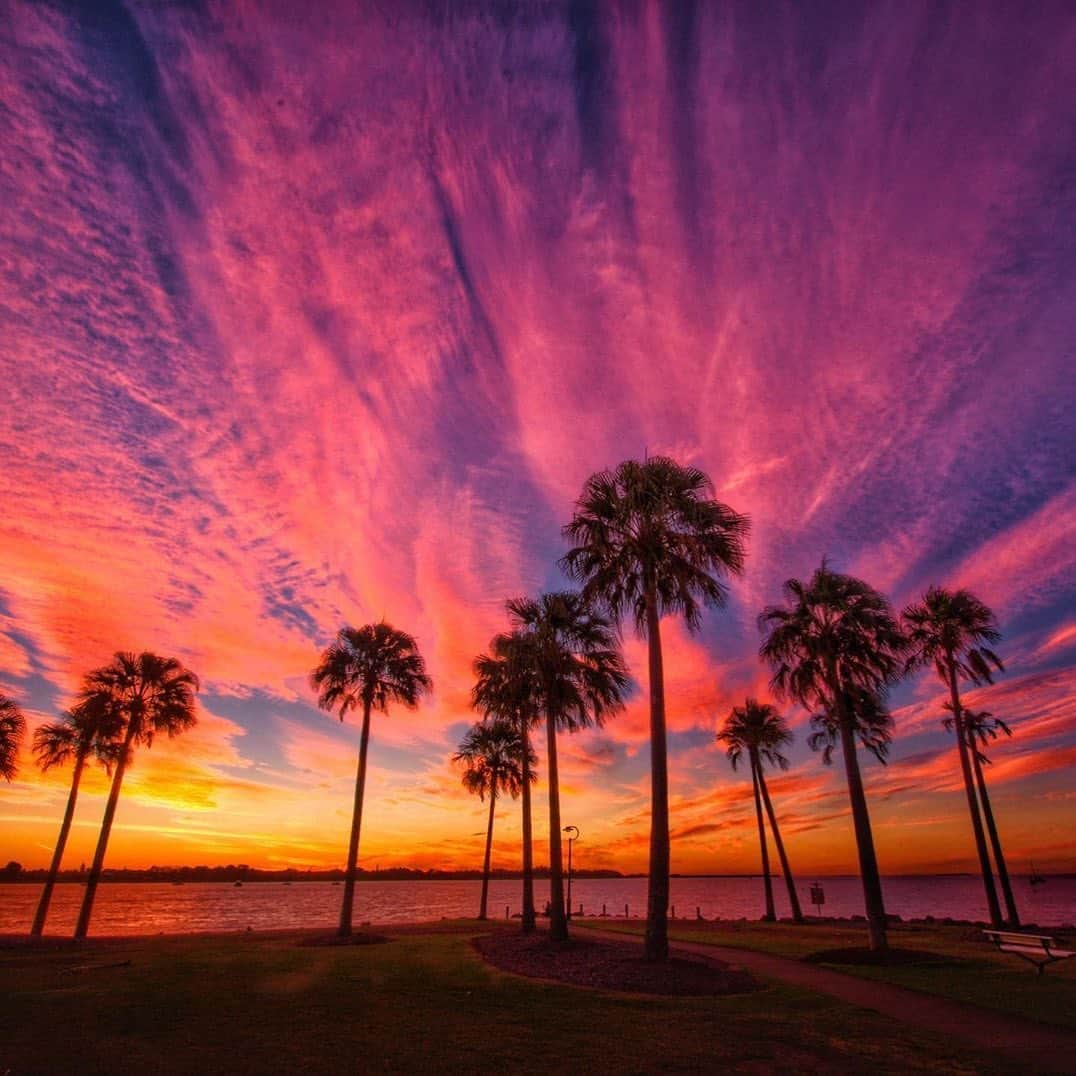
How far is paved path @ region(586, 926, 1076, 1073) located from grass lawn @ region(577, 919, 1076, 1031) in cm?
57

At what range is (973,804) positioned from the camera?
100 feet

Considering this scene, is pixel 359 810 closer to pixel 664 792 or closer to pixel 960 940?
pixel 664 792

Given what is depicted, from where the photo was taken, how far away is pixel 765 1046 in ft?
31.4

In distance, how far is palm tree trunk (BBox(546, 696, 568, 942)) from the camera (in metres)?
24.3

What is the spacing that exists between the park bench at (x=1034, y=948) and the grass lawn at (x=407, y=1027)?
22.0ft

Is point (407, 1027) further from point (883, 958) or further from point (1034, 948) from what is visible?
point (1034, 948)

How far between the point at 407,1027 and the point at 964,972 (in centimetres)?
1537

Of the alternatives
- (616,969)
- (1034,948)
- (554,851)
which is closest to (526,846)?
(554,851)

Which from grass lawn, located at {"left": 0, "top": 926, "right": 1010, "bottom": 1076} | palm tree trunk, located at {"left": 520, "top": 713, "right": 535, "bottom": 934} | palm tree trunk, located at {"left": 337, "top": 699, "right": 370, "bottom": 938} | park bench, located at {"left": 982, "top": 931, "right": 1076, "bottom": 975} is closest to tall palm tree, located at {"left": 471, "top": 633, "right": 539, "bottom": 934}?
palm tree trunk, located at {"left": 520, "top": 713, "right": 535, "bottom": 934}

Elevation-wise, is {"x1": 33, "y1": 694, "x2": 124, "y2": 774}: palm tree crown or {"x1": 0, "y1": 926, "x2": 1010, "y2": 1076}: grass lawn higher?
{"x1": 33, "y1": 694, "x2": 124, "y2": 774}: palm tree crown

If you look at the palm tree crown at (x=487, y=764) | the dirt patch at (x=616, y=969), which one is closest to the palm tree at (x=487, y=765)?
the palm tree crown at (x=487, y=764)

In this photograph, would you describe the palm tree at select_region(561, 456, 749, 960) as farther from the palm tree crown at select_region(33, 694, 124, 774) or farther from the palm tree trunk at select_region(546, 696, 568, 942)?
the palm tree crown at select_region(33, 694, 124, 774)

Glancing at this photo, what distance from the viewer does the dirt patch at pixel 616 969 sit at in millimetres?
14867

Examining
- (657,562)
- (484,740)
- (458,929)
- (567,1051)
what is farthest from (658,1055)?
(484,740)
